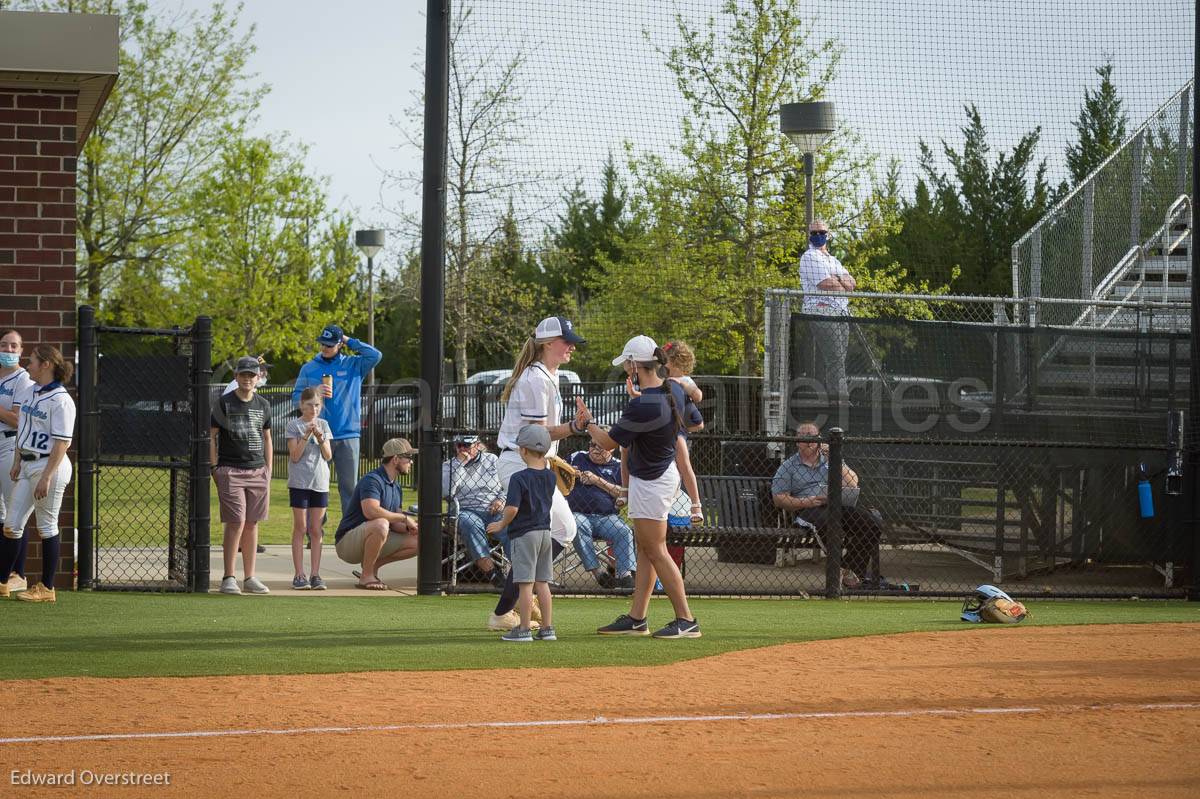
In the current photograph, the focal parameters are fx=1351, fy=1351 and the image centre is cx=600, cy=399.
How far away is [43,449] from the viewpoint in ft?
29.7

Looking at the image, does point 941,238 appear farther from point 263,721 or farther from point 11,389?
point 263,721

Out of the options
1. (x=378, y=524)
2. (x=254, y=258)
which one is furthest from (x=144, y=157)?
(x=378, y=524)

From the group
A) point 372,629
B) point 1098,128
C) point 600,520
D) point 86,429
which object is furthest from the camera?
point 1098,128

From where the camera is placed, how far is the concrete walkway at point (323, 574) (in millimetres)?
10750

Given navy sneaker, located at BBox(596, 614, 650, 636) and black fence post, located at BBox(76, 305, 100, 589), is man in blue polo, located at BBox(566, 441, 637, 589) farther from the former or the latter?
black fence post, located at BBox(76, 305, 100, 589)

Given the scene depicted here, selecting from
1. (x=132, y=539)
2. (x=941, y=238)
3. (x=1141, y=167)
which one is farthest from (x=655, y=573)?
(x=941, y=238)

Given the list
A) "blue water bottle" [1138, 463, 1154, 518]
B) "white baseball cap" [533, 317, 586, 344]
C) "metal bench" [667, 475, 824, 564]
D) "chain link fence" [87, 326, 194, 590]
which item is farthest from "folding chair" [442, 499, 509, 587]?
"blue water bottle" [1138, 463, 1154, 518]

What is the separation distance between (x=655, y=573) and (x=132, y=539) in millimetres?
8188

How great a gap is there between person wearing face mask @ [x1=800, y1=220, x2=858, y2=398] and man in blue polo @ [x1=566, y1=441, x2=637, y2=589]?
230 cm

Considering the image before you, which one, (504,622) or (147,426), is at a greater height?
(147,426)

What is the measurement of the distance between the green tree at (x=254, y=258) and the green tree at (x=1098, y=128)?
18672mm

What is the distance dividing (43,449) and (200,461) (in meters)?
1.37

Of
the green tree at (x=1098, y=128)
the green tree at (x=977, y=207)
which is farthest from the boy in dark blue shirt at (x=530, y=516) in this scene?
the green tree at (x=1098, y=128)

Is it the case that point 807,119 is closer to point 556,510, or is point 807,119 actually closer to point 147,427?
A: point 556,510
